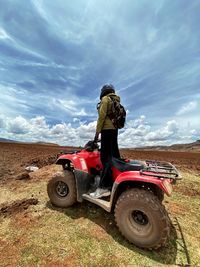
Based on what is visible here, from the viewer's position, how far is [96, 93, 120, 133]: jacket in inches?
161

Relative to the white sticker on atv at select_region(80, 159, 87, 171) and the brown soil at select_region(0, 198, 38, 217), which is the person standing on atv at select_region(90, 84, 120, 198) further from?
the brown soil at select_region(0, 198, 38, 217)

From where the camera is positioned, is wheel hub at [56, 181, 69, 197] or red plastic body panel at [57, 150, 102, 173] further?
wheel hub at [56, 181, 69, 197]

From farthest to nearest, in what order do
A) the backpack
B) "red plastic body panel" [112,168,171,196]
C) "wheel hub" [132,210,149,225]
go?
Result: the backpack → "wheel hub" [132,210,149,225] → "red plastic body panel" [112,168,171,196]

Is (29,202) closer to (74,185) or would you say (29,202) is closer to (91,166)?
(74,185)

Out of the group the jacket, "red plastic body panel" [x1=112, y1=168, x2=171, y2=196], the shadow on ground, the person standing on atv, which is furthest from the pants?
the shadow on ground

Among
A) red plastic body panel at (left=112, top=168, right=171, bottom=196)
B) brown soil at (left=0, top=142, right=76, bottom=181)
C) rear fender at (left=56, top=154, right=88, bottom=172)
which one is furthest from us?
brown soil at (left=0, top=142, right=76, bottom=181)

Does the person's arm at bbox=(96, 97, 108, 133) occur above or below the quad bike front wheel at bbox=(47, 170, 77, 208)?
above

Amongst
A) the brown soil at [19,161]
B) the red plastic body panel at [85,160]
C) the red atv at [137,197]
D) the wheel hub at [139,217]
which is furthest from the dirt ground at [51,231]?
the brown soil at [19,161]

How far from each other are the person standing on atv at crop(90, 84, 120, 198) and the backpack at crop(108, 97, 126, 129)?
62mm

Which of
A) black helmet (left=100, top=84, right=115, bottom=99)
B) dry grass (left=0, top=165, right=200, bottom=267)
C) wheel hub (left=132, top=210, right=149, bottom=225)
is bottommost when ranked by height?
dry grass (left=0, top=165, right=200, bottom=267)

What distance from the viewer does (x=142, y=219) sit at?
347cm

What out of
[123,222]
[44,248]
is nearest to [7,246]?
[44,248]

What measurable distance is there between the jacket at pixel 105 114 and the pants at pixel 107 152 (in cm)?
12

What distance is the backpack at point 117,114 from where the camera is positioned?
4.19m
